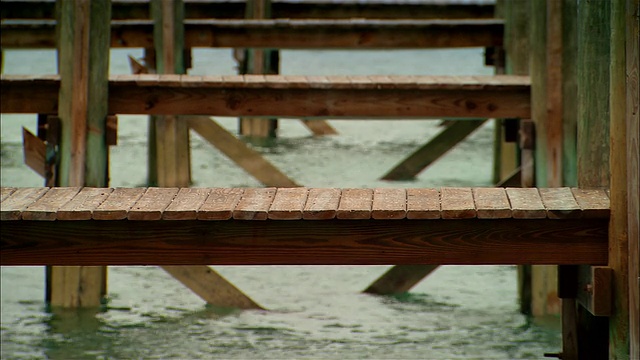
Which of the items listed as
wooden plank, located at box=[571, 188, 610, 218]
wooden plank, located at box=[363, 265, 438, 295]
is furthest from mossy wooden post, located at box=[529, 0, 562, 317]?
wooden plank, located at box=[571, 188, 610, 218]

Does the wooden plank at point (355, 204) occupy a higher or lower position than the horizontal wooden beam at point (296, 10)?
lower

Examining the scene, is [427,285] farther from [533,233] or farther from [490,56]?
[533,233]

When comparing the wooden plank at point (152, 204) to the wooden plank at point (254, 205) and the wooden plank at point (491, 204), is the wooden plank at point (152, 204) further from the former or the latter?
the wooden plank at point (491, 204)

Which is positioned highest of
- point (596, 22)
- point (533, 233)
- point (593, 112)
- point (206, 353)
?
point (596, 22)

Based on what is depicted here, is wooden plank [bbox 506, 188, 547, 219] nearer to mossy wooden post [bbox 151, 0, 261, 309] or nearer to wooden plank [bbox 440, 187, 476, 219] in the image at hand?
wooden plank [bbox 440, 187, 476, 219]

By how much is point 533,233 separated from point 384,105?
2.52 m

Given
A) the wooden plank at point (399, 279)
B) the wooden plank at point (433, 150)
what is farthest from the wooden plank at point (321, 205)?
the wooden plank at point (433, 150)

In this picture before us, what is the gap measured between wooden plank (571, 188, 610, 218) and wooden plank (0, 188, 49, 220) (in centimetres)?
170

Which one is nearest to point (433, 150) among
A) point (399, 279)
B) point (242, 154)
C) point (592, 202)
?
point (242, 154)

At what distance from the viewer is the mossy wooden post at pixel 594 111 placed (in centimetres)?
453

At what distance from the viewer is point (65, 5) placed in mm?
6066

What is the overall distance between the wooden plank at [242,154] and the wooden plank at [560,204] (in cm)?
355

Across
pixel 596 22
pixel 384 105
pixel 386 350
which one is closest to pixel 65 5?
pixel 384 105

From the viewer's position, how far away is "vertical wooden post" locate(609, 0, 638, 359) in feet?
13.1
